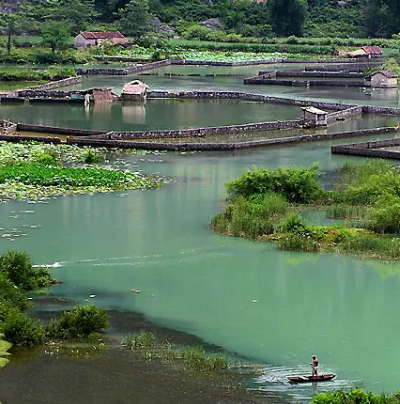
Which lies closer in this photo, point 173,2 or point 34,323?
point 34,323

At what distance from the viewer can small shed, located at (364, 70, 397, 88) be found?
48.9 m

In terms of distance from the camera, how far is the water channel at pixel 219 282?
1503cm

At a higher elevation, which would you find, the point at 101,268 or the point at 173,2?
the point at 173,2

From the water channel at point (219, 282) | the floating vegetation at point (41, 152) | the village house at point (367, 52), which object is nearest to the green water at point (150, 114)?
the floating vegetation at point (41, 152)

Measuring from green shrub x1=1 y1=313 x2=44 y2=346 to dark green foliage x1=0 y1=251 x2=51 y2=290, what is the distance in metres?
2.12

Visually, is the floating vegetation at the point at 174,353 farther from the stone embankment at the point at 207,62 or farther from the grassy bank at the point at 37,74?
the stone embankment at the point at 207,62

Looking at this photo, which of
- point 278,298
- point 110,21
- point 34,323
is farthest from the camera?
point 110,21

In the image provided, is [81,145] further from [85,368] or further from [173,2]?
[173,2]

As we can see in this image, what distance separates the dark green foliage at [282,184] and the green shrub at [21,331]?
9.06 m

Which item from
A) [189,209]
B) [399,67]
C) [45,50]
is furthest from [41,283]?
[45,50]

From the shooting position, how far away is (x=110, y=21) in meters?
71.8

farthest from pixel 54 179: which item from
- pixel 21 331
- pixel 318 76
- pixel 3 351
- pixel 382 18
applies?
pixel 382 18

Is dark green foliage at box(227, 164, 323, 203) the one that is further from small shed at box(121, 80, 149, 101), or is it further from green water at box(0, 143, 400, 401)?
small shed at box(121, 80, 149, 101)

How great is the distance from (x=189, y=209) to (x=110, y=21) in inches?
1982
